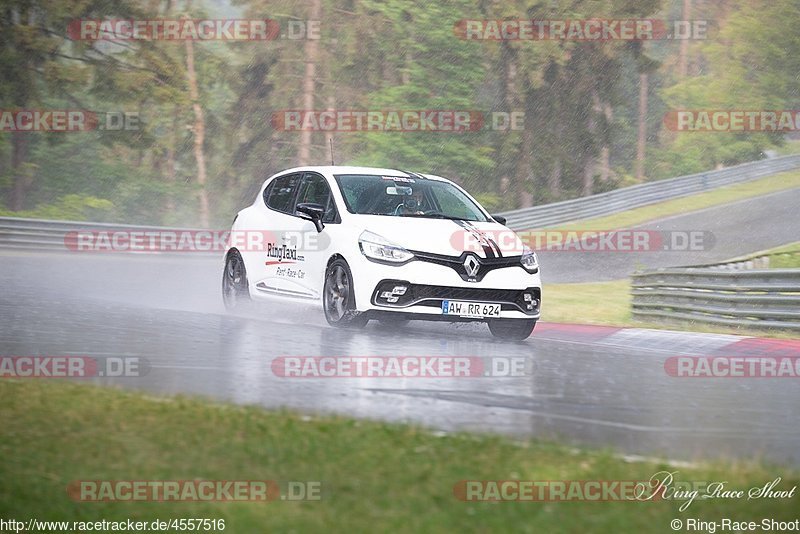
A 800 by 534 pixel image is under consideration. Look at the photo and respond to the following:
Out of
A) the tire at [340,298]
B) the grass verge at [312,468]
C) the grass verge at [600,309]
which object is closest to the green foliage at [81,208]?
the grass verge at [600,309]

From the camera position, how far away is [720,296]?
17312 mm

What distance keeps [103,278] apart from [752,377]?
14.1m

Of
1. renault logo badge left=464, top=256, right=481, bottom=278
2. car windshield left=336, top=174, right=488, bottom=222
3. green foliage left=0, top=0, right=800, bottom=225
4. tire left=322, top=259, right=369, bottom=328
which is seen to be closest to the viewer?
renault logo badge left=464, top=256, right=481, bottom=278

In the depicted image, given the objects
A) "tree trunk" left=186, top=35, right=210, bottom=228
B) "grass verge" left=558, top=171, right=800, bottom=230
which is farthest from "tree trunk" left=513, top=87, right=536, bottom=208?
"tree trunk" left=186, top=35, right=210, bottom=228

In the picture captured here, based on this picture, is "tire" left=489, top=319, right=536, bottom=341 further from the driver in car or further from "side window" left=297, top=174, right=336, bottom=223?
"side window" left=297, top=174, right=336, bottom=223

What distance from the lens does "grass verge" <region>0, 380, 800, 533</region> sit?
16.5 feet

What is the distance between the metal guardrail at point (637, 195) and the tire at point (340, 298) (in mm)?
22125

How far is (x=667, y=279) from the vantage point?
19.4 metres

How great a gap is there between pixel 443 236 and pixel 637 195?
29.9 metres

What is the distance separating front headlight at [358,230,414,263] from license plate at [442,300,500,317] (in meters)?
0.62

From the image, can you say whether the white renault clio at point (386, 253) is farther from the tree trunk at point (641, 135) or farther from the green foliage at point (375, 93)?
the tree trunk at point (641, 135)

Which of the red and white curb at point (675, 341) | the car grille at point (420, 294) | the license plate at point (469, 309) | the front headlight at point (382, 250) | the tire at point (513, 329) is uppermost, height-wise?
the front headlight at point (382, 250)

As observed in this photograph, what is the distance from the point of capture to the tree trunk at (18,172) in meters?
49.7

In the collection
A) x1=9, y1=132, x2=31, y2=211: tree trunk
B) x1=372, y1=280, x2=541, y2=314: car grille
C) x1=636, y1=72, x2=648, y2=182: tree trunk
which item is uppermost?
x1=636, y1=72, x2=648, y2=182: tree trunk
